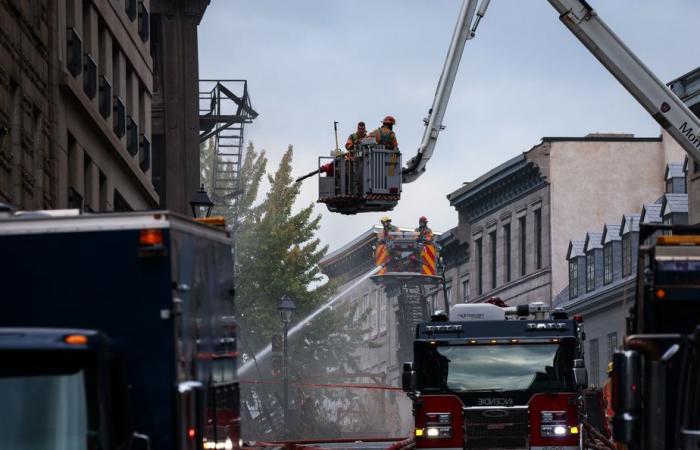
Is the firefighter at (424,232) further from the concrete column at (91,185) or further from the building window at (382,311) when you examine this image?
the concrete column at (91,185)

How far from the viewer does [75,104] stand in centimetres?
3809

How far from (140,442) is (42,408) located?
1278 millimetres

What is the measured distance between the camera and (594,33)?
28.8 meters

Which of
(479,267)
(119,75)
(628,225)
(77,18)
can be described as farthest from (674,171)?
(77,18)

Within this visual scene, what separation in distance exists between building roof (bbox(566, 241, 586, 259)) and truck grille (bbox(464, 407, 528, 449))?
149 feet

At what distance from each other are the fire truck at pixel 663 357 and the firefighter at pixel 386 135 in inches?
750

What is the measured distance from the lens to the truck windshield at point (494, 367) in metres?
29.3

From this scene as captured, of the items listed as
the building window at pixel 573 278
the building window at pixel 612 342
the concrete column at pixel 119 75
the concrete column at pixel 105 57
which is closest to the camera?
the concrete column at pixel 105 57

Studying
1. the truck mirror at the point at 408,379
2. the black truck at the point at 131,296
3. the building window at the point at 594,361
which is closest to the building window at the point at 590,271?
the building window at the point at 594,361

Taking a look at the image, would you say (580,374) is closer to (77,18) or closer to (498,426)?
(498,426)

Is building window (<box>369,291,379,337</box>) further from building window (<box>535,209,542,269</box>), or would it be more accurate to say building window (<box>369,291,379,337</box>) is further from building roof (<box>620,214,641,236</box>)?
building roof (<box>620,214,641,236</box>)

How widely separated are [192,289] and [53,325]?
127 cm

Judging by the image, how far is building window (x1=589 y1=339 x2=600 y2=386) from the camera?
71787mm

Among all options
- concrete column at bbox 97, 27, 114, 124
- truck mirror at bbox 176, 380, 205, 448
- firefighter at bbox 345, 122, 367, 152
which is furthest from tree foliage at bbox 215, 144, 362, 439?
truck mirror at bbox 176, 380, 205, 448
